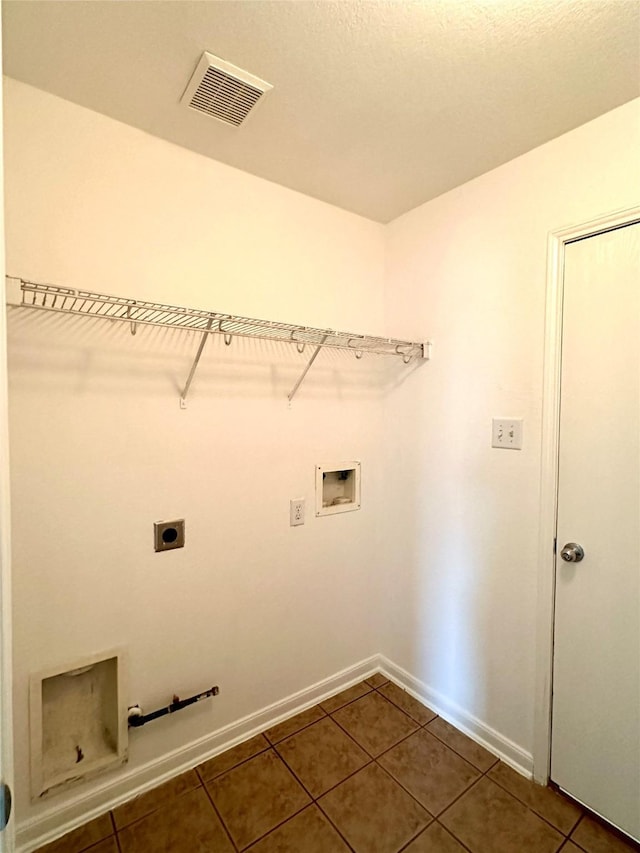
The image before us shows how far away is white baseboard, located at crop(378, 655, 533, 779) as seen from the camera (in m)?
1.69

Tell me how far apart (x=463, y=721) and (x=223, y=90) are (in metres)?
2.67

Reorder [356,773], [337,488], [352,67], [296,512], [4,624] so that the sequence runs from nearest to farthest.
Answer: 1. [4,624]
2. [352,67]
3. [356,773]
4. [296,512]
5. [337,488]

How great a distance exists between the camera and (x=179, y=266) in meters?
1.63

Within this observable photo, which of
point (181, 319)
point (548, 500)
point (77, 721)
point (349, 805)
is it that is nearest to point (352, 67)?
point (181, 319)

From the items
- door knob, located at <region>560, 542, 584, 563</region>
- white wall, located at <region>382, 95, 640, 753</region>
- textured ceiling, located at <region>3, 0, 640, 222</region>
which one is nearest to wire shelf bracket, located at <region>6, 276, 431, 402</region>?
white wall, located at <region>382, 95, 640, 753</region>

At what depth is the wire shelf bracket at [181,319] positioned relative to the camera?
1.21 m

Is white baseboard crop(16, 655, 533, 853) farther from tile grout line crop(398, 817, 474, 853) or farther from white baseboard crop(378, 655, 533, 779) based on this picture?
tile grout line crop(398, 817, 474, 853)

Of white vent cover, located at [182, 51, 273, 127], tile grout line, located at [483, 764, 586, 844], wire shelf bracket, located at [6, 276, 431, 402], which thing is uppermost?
white vent cover, located at [182, 51, 273, 127]

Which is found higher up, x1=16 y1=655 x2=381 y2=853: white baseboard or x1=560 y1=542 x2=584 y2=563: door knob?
x1=560 y1=542 x2=584 y2=563: door knob

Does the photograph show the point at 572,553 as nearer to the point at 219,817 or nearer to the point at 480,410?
the point at 480,410

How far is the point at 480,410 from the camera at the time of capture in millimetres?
1830

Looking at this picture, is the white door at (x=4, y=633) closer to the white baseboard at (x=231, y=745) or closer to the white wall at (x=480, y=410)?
→ the white baseboard at (x=231, y=745)

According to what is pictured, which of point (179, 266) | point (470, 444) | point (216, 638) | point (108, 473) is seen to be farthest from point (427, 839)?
point (179, 266)

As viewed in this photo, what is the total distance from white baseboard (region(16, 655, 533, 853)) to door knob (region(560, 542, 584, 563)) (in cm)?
84
